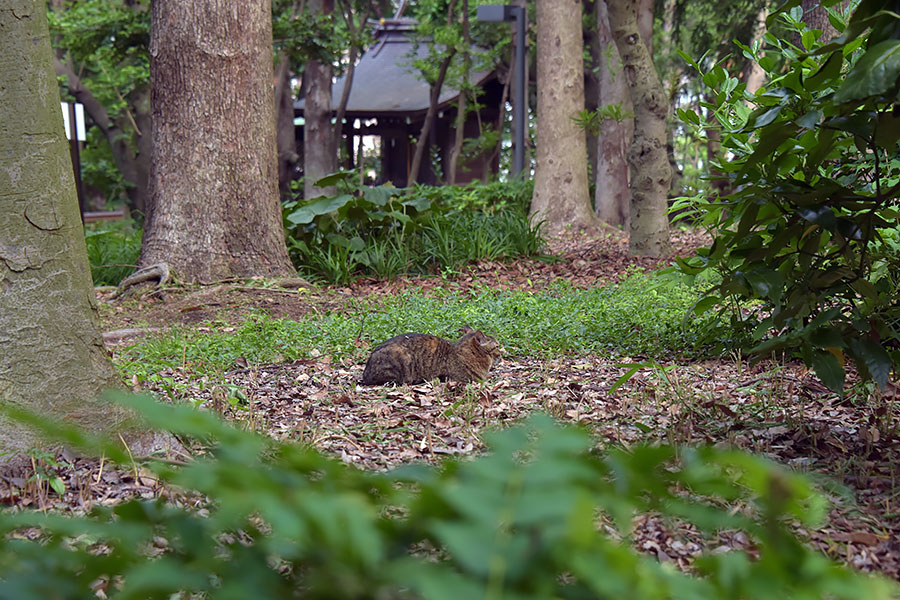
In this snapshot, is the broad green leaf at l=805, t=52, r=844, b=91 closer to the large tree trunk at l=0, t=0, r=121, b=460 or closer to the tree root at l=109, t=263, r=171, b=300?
the large tree trunk at l=0, t=0, r=121, b=460

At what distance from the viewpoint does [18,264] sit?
2736 mm

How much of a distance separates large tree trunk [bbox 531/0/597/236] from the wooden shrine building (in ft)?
36.2

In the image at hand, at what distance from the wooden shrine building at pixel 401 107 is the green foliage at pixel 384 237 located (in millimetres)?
14323

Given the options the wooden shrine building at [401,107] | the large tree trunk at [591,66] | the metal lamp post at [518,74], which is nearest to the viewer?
the metal lamp post at [518,74]

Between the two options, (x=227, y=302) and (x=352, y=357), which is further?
(x=227, y=302)

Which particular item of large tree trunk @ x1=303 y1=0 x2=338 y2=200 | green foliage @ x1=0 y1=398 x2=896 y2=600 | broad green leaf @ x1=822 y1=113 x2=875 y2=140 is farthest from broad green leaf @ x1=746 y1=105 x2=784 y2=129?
large tree trunk @ x1=303 y1=0 x2=338 y2=200

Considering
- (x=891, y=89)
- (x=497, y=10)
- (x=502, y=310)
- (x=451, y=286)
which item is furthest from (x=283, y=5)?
(x=891, y=89)

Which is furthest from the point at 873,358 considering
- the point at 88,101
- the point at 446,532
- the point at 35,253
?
the point at 88,101

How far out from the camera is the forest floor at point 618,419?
2.21 m

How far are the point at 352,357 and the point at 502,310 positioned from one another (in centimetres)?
158

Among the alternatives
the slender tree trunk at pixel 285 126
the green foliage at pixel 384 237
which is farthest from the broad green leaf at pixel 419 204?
the slender tree trunk at pixel 285 126

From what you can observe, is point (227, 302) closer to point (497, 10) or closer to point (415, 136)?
point (497, 10)

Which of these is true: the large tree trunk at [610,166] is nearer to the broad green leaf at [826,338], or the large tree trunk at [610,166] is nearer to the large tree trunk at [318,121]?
the large tree trunk at [318,121]

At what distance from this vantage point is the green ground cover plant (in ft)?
15.0
